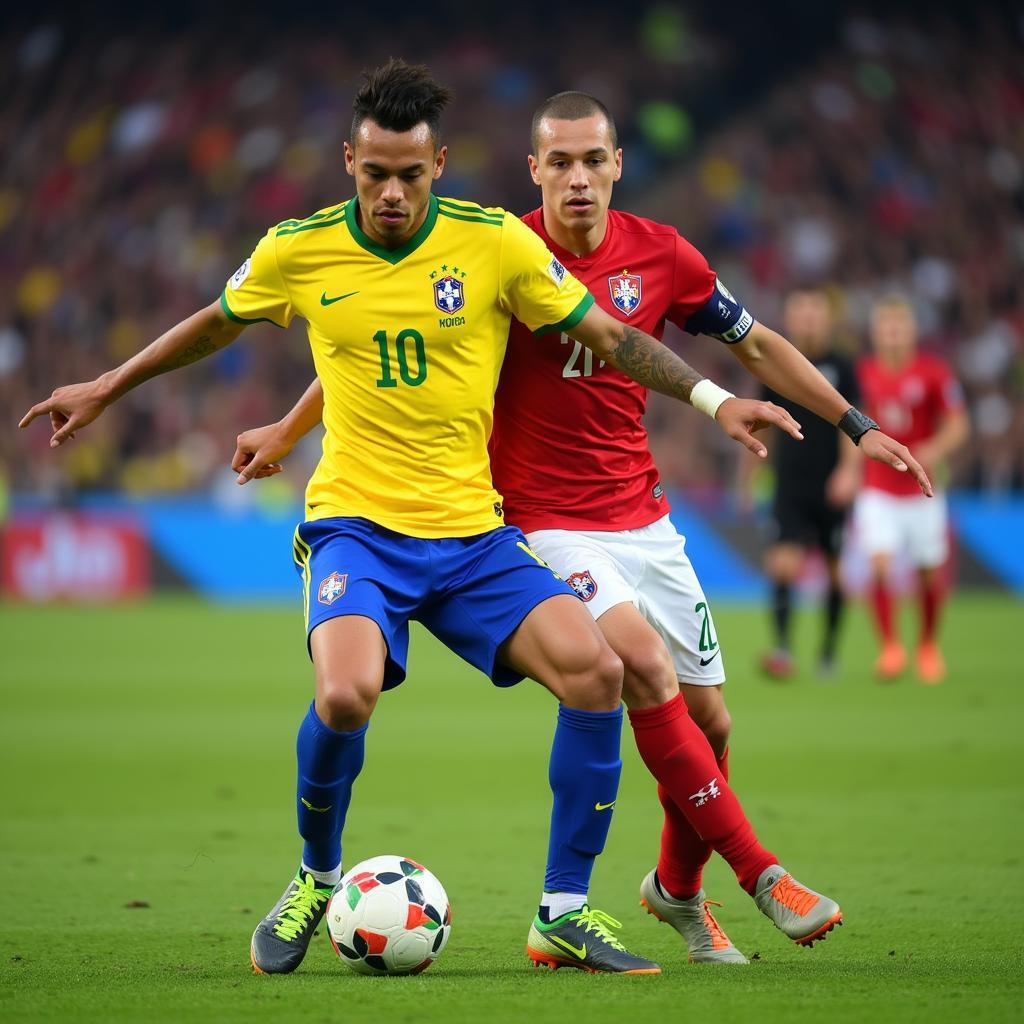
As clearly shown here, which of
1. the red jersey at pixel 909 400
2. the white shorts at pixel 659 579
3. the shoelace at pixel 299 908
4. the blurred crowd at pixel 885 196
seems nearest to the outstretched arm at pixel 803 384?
the white shorts at pixel 659 579

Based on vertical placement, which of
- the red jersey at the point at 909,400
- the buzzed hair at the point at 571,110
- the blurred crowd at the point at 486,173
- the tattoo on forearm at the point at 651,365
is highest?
the blurred crowd at the point at 486,173

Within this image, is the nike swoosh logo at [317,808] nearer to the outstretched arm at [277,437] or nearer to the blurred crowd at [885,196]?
the outstretched arm at [277,437]

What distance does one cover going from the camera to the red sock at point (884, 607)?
39.7 feet

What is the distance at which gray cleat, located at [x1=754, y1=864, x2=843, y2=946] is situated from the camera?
171 inches

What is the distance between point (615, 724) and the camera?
180 inches

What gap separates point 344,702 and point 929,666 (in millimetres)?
8472

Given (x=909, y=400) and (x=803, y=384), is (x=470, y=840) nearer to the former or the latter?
(x=803, y=384)

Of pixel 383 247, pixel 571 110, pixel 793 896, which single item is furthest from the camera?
pixel 571 110

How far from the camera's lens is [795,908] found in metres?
4.39

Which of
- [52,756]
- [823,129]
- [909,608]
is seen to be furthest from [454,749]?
[823,129]

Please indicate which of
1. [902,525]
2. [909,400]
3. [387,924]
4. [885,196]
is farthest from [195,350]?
[885,196]

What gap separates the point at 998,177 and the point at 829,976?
72.3 feet

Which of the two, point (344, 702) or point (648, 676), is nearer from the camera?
point (344, 702)

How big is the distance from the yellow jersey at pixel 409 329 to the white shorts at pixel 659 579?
278mm
